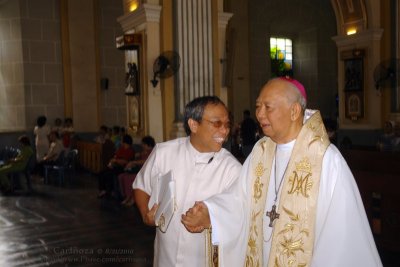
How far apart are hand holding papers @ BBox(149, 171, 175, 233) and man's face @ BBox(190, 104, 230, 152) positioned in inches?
10.7

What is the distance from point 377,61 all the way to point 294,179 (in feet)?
35.5

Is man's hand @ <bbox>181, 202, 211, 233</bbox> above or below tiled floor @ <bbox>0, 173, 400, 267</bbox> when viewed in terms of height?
above

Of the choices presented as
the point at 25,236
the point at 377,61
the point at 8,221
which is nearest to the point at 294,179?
the point at 25,236

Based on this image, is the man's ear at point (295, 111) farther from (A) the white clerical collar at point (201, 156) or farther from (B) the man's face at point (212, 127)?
(A) the white clerical collar at point (201, 156)

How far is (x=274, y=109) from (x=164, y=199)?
0.77 m

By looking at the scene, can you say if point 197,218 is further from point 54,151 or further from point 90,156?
point 90,156

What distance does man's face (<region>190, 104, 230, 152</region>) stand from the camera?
2.48 metres

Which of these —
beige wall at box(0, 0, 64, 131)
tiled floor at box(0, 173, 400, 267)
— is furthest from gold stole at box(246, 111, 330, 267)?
beige wall at box(0, 0, 64, 131)

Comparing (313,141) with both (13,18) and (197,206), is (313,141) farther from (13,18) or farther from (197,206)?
(13,18)

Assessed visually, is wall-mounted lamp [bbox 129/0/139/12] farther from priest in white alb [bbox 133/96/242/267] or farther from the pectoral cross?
the pectoral cross

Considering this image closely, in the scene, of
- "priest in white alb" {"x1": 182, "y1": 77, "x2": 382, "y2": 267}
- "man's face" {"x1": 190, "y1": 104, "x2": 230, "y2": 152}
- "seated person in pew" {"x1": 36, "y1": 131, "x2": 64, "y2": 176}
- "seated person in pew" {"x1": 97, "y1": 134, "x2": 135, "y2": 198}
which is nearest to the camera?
"priest in white alb" {"x1": 182, "y1": 77, "x2": 382, "y2": 267}

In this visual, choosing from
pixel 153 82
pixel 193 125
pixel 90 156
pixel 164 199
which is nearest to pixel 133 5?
pixel 153 82

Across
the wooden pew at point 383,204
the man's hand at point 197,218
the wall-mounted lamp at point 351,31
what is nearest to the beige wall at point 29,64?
the wall-mounted lamp at point 351,31

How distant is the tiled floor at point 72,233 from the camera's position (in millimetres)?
5176
